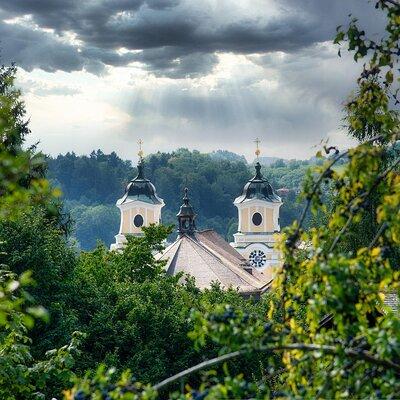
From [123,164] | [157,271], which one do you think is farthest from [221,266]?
[123,164]

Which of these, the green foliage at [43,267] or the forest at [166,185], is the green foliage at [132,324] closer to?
the green foliage at [43,267]

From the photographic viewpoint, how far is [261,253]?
72.4m

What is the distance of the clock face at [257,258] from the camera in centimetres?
7138

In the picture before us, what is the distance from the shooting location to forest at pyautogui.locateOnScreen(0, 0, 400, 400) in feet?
14.2

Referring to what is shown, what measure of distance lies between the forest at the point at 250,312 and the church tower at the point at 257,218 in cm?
4624

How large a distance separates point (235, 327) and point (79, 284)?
64.7 ft

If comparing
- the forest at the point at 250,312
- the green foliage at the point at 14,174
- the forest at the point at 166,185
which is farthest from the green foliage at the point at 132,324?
the forest at the point at 166,185

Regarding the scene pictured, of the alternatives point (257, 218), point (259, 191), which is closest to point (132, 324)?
point (257, 218)

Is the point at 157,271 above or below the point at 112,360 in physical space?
above

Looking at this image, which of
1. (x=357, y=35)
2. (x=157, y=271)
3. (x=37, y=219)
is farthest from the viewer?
(x=157, y=271)

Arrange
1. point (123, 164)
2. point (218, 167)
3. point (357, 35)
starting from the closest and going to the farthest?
point (357, 35) < point (218, 167) < point (123, 164)

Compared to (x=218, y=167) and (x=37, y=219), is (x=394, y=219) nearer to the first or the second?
(x=37, y=219)

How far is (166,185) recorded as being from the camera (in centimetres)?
14062

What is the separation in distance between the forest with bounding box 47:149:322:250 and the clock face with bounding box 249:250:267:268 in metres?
45.2
